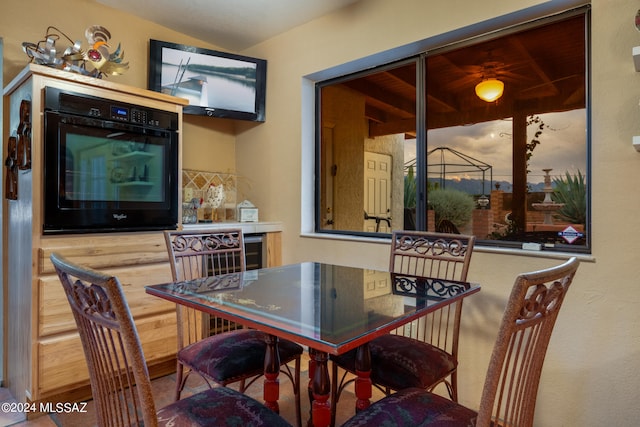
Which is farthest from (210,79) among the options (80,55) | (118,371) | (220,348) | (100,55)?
(118,371)

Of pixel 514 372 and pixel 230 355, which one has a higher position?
pixel 514 372

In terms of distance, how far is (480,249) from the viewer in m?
2.05

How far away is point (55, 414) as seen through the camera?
201 centimetres

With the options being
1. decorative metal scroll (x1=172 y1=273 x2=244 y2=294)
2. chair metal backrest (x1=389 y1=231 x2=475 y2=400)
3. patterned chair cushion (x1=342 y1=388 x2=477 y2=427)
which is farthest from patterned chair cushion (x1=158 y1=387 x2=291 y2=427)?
chair metal backrest (x1=389 y1=231 x2=475 y2=400)

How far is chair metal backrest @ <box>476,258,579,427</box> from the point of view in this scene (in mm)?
817

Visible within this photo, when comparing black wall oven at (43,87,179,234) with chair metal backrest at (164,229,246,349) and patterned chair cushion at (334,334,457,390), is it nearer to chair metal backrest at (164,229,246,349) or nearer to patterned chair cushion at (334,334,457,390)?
chair metal backrest at (164,229,246,349)

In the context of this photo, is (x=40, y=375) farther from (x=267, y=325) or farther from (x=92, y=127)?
(x=267, y=325)

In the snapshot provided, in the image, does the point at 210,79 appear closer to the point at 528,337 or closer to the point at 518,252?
the point at 518,252

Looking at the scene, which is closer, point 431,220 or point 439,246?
point 439,246

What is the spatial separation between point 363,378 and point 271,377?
337 millimetres

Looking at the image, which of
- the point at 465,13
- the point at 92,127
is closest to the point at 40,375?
the point at 92,127

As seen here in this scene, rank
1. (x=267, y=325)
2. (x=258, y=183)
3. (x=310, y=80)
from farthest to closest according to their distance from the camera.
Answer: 1. (x=258, y=183)
2. (x=310, y=80)
3. (x=267, y=325)

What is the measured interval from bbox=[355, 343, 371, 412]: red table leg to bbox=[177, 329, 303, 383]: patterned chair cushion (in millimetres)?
379

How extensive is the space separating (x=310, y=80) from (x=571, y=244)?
208 centimetres
